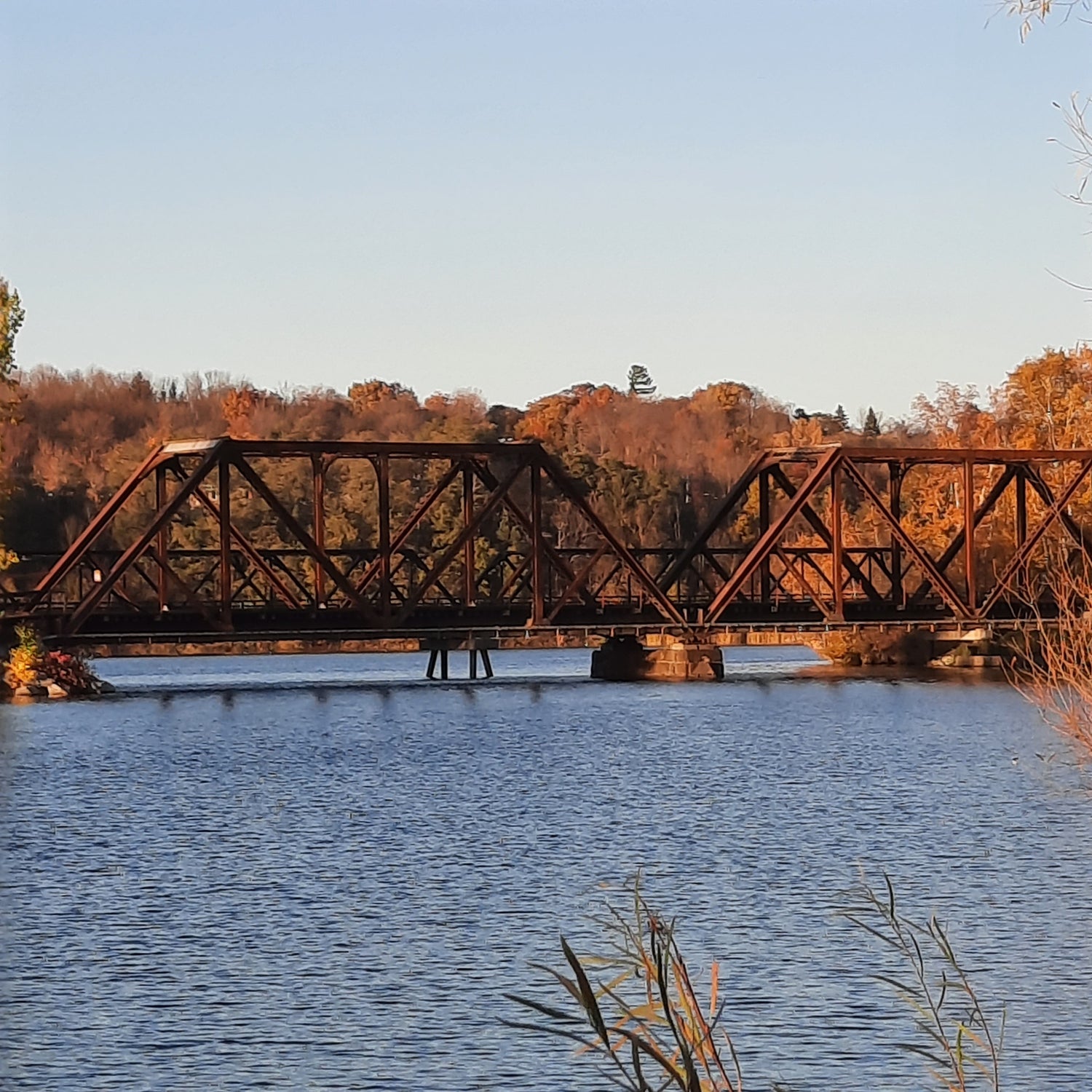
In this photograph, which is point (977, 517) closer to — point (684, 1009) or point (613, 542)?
point (613, 542)

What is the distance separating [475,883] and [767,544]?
4672 cm

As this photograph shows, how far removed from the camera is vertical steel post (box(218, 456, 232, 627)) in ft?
213

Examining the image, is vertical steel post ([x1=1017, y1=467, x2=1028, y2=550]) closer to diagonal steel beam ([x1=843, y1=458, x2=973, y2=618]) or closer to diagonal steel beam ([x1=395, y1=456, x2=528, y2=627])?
diagonal steel beam ([x1=843, y1=458, x2=973, y2=618])

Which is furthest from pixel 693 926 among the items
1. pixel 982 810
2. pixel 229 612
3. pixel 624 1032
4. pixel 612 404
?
pixel 612 404

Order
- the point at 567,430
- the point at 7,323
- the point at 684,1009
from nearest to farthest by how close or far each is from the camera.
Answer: the point at 684,1009 < the point at 7,323 < the point at 567,430

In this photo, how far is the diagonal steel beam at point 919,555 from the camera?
7456cm

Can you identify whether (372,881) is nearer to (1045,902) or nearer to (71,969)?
(71,969)

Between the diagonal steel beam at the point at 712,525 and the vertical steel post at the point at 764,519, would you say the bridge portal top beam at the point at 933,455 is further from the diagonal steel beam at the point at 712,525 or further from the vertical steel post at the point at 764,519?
the vertical steel post at the point at 764,519

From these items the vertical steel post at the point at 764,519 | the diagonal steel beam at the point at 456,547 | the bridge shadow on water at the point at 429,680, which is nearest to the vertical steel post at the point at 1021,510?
the bridge shadow on water at the point at 429,680

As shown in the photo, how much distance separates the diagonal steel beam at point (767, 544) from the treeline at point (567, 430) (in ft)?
43.8

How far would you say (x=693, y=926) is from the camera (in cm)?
2467

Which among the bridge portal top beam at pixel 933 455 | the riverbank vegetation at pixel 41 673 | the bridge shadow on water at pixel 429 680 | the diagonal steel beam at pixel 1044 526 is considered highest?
the bridge portal top beam at pixel 933 455

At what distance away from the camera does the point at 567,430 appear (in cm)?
16350

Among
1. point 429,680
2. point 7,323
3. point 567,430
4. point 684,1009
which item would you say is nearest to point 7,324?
point 7,323
